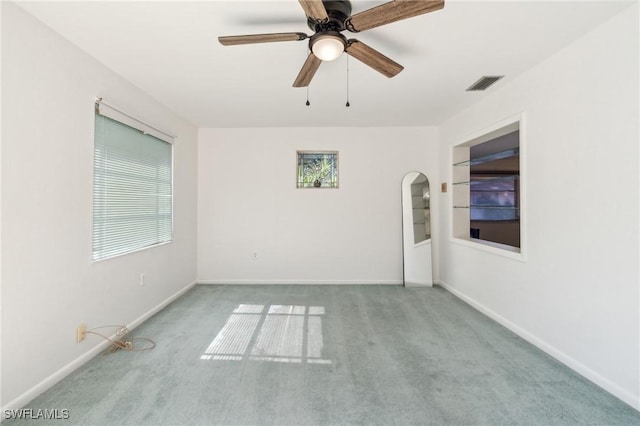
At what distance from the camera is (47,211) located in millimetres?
1941

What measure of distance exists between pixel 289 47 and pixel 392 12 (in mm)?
997

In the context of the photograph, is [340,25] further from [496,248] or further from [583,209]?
[496,248]

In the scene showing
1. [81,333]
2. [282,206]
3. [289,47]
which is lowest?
[81,333]

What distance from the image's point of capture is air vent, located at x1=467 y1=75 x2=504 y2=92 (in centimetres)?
269

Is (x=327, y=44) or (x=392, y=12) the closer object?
(x=392, y=12)

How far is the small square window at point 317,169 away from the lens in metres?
4.50

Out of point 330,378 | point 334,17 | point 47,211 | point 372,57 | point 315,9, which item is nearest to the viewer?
point 315,9

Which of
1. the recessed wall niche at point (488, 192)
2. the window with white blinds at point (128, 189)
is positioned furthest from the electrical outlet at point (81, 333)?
the recessed wall niche at point (488, 192)

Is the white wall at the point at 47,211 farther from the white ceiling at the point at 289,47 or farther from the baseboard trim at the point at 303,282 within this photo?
the baseboard trim at the point at 303,282

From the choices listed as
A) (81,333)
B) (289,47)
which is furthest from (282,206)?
(81,333)

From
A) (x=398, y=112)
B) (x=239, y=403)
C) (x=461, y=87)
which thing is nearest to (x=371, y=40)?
(x=461, y=87)

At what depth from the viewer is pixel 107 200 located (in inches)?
100

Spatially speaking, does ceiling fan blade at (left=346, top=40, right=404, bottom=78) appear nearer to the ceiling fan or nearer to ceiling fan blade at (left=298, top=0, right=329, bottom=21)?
the ceiling fan

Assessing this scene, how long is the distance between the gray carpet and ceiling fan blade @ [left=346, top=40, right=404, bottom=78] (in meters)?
2.21
